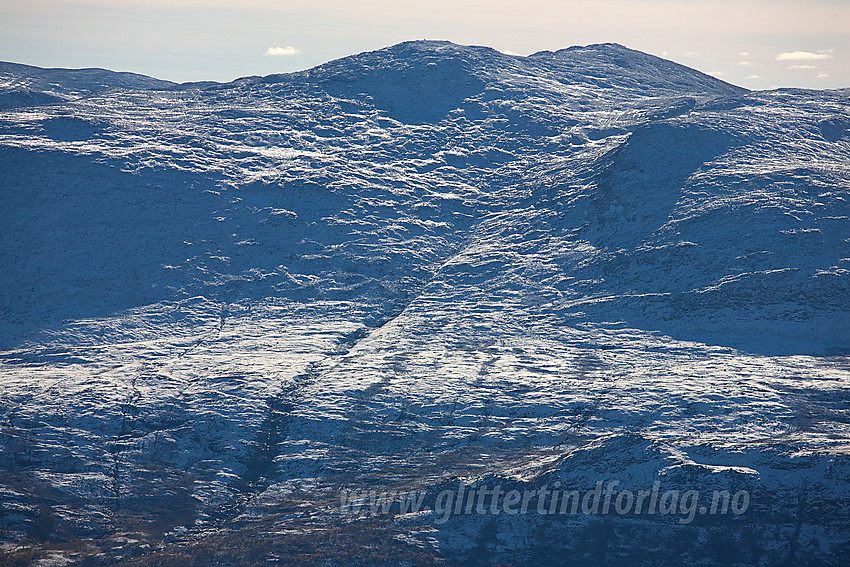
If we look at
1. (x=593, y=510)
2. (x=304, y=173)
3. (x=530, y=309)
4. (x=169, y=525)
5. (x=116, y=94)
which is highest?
(x=116, y=94)

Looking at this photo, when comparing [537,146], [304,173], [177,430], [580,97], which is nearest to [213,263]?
[304,173]

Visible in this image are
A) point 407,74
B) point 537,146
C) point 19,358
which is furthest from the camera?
point 407,74

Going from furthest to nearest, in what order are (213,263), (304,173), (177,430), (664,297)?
(304,173)
(213,263)
(664,297)
(177,430)

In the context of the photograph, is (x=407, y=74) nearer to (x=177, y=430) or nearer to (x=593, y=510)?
(x=177, y=430)

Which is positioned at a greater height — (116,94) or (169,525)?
(116,94)

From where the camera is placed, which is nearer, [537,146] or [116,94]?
[537,146]

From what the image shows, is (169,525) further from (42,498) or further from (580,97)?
(580,97)

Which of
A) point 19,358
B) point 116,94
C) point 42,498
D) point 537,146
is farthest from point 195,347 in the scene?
point 116,94
